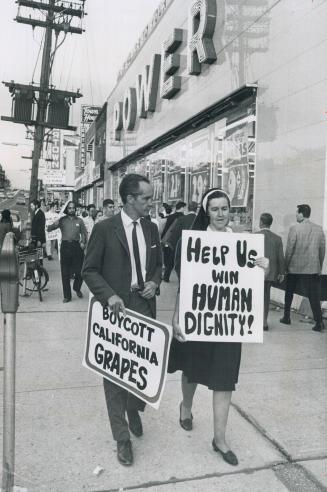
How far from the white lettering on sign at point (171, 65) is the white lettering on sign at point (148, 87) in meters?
1.38

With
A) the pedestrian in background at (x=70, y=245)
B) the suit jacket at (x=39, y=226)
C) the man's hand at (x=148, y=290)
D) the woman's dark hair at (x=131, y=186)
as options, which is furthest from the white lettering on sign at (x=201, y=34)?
the man's hand at (x=148, y=290)

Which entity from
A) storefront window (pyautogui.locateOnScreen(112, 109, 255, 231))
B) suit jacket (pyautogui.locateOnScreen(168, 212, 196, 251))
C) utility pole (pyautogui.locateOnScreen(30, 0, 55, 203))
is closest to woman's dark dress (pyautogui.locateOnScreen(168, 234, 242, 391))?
suit jacket (pyautogui.locateOnScreen(168, 212, 196, 251))

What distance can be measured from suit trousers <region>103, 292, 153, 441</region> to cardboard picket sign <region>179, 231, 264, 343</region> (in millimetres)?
299

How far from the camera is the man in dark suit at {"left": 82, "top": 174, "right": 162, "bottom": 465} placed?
3375mm

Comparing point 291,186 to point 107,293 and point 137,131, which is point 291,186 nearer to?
point 107,293

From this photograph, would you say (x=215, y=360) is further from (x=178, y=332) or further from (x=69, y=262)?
(x=69, y=262)

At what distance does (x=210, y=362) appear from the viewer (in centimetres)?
343

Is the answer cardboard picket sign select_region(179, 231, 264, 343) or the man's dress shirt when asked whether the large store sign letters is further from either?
cardboard picket sign select_region(179, 231, 264, 343)

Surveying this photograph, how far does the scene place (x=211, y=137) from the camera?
13023mm

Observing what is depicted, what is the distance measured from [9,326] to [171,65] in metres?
14.3

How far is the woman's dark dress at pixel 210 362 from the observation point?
3.33 m

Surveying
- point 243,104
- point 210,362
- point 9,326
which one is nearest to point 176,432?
point 210,362

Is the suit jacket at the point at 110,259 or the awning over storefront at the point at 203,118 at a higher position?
the awning over storefront at the point at 203,118

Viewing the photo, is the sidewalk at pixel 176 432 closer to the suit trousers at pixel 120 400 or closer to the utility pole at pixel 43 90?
the suit trousers at pixel 120 400
